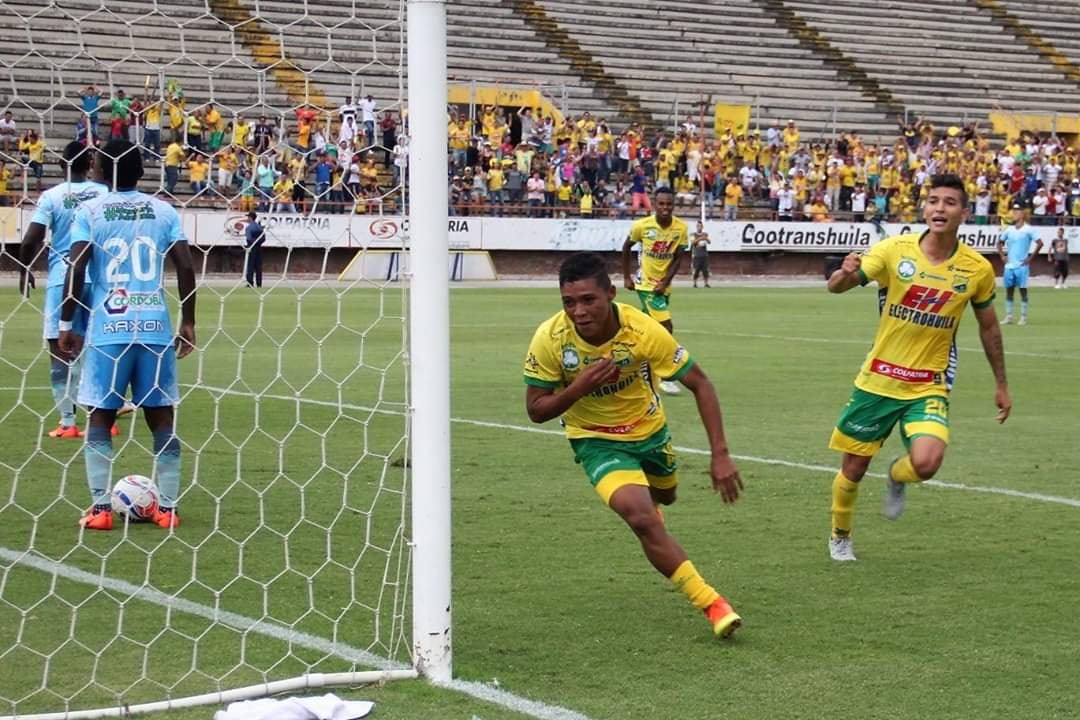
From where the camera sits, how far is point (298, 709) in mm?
4926

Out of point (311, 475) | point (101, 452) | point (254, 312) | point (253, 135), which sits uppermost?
point (253, 135)

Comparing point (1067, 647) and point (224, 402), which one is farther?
point (224, 402)

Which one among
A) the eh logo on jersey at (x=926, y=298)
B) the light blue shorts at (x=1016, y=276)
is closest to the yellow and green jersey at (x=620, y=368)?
the eh logo on jersey at (x=926, y=298)

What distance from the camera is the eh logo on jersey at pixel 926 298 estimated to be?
25.0 ft

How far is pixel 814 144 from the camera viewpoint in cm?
4556

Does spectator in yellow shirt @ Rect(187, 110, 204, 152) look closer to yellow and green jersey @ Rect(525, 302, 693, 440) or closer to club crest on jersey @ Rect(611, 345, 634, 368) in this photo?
yellow and green jersey @ Rect(525, 302, 693, 440)

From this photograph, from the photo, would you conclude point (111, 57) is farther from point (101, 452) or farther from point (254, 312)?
point (254, 312)

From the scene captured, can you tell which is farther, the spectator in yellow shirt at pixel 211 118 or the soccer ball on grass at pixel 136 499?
the soccer ball on grass at pixel 136 499

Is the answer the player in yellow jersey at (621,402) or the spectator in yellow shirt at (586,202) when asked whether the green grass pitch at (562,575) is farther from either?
the spectator in yellow shirt at (586,202)

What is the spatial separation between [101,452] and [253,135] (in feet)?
5.90

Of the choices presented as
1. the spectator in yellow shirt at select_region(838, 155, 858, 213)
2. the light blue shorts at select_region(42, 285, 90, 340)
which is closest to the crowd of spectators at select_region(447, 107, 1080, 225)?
the spectator in yellow shirt at select_region(838, 155, 858, 213)

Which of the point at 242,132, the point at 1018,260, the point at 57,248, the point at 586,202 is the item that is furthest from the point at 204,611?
the point at 586,202

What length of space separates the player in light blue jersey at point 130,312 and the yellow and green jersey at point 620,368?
2.07 meters

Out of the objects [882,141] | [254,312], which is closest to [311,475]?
[254,312]
